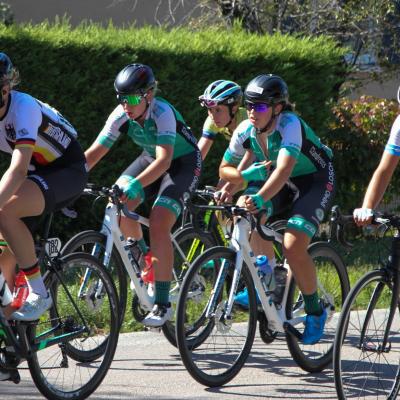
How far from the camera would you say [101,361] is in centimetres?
655

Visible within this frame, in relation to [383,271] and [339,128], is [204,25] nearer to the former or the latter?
[339,128]

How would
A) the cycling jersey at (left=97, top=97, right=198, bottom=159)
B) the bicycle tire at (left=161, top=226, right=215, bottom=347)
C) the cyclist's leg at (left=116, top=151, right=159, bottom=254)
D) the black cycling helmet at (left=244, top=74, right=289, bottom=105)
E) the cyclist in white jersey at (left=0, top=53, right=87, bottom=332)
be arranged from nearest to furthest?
the cyclist in white jersey at (left=0, top=53, right=87, bottom=332), the black cycling helmet at (left=244, top=74, right=289, bottom=105), the cycling jersey at (left=97, top=97, right=198, bottom=159), the cyclist's leg at (left=116, top=151, right=159, bottom=254), the bicycle tire at (left=161, top=226, right=215, bottom=347)

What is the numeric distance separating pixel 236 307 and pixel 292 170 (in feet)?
3.12

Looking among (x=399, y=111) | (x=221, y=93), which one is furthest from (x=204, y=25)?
(x=221, y=93)

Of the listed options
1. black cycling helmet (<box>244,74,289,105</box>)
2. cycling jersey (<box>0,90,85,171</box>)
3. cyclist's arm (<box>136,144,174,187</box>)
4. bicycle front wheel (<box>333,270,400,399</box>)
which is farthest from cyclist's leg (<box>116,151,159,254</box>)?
bicycle front wheel (<box>333,270,400,399</box>)

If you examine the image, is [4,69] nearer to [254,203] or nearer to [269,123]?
[254,203]

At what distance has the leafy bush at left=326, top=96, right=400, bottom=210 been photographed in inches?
539

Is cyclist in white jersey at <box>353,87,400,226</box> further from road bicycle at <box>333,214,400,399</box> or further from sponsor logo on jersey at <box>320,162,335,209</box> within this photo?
sponsor logo on jersey at <box>320,162,335,209</box>

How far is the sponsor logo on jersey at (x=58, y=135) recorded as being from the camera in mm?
6266

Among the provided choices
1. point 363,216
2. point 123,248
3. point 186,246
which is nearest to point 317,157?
point 186,246

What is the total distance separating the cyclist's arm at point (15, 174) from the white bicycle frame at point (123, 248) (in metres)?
1.22

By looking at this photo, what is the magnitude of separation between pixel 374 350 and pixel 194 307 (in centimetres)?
189

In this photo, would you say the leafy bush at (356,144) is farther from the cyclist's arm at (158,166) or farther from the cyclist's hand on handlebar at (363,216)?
the cyclist's hand on handlebar at (363,216)

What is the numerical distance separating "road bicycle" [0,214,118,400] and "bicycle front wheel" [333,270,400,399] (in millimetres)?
1454
